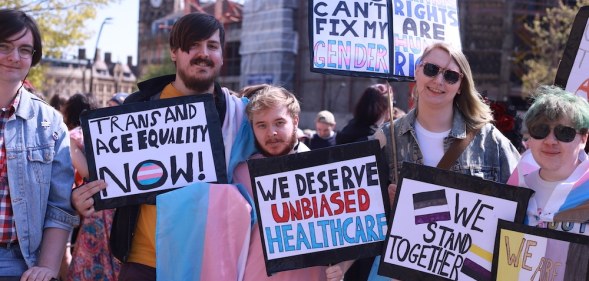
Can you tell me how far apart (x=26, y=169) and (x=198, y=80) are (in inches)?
38.1

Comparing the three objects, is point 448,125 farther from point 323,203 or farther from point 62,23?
point 62,23

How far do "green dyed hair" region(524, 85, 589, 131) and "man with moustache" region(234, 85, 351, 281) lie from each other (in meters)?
1.14

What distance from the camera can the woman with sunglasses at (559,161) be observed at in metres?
2.99

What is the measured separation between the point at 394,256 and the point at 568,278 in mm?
758

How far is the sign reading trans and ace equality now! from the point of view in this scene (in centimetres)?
413

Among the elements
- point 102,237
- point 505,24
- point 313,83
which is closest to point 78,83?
point 313,83

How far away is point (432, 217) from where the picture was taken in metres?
3.28

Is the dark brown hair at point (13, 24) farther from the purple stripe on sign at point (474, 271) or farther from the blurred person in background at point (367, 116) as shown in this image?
the blurred person in background at point (367, 116)

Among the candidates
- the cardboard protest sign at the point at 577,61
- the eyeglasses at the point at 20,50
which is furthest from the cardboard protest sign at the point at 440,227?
the eyeglasses at the point at 20,50

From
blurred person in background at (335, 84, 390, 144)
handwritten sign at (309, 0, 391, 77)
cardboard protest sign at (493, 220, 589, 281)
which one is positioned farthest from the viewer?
blurred person in background at (335, 84, 390, 144)

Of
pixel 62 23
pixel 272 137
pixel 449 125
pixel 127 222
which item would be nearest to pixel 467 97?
pixel 449 125

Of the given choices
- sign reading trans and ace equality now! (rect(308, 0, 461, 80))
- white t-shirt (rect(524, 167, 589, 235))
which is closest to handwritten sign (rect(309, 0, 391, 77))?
sign reading trans and ace equality now! (rect(308, 0, 461, 80))

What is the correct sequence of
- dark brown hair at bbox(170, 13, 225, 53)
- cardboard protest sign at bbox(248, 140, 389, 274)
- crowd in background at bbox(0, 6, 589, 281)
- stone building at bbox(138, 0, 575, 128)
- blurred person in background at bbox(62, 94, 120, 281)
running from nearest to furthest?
1. crowd in background at bbox(0, 6, 589, 281)
2. cardboard protest sign at bbox(248, 140, 389, 274)
3. dark brown hair at bbox(170, 13, 225, 53)
4. blurred person in background at bbox(62, 94, 120, 281)
5. stone building at bbox(138, 0, 575, 128)

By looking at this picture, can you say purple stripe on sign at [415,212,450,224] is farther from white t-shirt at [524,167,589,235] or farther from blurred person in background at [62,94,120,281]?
blurred person in background at [62,94,120,281]
